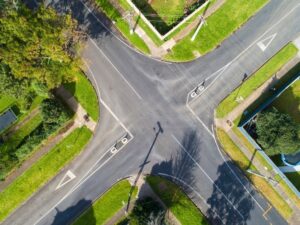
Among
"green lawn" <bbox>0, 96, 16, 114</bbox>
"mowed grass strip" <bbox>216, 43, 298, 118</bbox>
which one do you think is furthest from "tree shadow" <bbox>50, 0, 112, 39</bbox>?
"mowed grass strip" <bbox>216, 43, 298, 118</bbox>

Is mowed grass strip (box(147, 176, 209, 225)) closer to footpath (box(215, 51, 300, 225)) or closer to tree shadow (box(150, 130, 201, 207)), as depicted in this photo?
tree shadow (box(150, 130, 201, 207))

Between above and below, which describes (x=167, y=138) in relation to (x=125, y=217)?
above

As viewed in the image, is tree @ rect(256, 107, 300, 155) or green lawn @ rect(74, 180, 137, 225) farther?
green lawn @ rect(74, 180, 137, 225)

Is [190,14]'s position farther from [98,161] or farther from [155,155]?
[98,161]

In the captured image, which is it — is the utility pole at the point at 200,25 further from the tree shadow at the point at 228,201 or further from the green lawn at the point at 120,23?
the tree shadow at the point at 228,201

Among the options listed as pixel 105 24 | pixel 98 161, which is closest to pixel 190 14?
pixel 105 24

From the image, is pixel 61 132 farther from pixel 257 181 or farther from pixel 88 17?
pixel 257 181

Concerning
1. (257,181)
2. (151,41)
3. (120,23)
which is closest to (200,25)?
(151,41)
